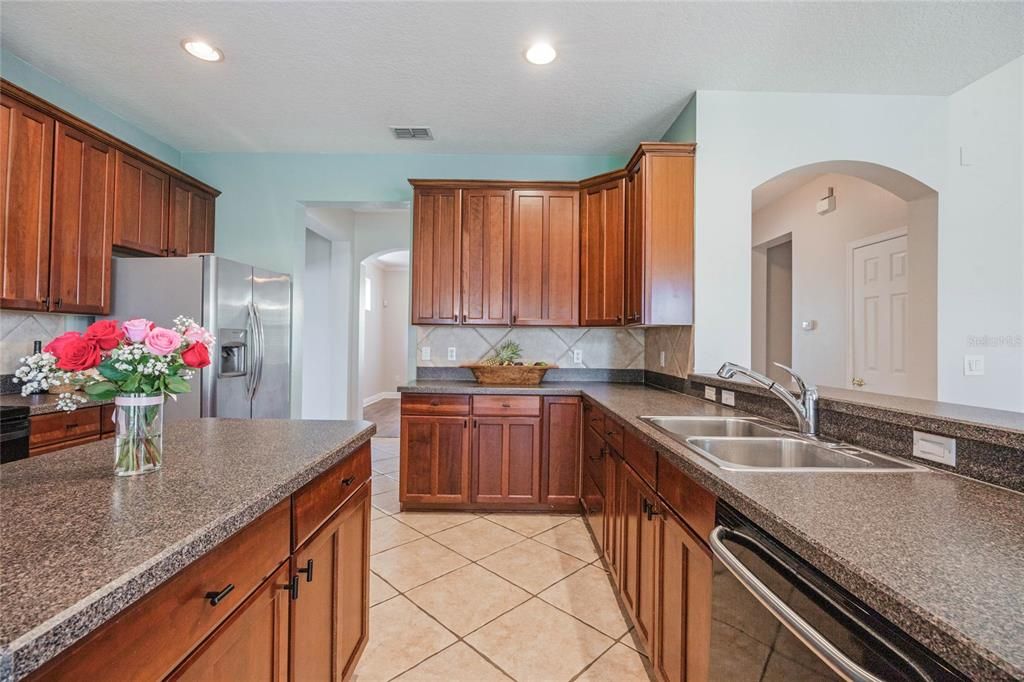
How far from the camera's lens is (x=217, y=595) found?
31.2 inches

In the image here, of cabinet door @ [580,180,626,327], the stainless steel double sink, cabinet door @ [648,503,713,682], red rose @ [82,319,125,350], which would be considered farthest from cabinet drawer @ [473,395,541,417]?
red rose @ [82,319,125,350]

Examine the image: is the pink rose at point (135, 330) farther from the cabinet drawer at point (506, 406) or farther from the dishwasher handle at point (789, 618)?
the cabinet drawer at point (506, 406)

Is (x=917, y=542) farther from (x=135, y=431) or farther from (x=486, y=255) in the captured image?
(x=486, y=255)

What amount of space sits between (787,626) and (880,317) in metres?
3.78

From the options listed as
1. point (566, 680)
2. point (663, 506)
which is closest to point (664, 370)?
point (663, 506)

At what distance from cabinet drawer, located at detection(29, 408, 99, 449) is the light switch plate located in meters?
3.45

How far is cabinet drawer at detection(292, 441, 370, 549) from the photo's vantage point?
1096mm

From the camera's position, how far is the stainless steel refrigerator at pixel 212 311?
9.20 feet

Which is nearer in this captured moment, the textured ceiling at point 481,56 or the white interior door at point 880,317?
the textured ceiling at point 481,56

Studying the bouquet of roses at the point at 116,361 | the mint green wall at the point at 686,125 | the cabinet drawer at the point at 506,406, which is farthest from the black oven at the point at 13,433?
the mint green wall at the point at 686,125

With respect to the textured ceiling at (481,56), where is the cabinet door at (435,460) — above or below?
below

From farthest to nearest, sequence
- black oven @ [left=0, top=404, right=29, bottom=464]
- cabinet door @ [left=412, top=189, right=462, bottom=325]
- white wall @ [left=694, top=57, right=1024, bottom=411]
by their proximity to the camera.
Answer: cabinet door @ [left=412, top=189, right=462, bottom=325] < white wall @ [left=694, top=57, right=1024, bottom=411] < black oven @ [left=0, top=404, right=29, bottom=464]

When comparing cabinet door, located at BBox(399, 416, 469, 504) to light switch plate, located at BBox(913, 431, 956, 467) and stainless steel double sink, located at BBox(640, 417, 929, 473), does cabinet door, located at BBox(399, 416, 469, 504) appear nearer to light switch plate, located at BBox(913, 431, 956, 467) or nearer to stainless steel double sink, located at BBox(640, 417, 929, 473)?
stainless steel double sink, located at BBox(640, 417, 929, 473)

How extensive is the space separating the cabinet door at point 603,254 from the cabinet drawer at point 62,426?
2.97 meters
